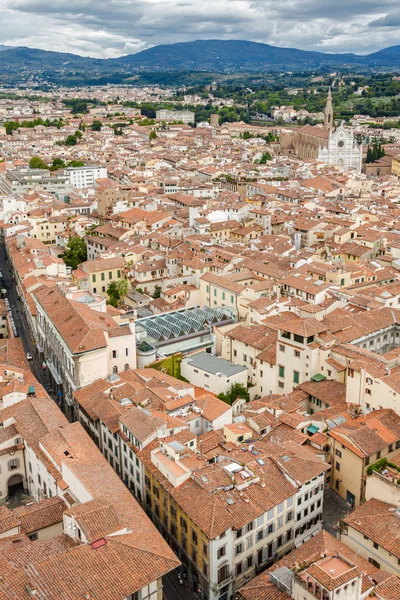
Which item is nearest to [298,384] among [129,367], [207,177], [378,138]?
[129,367]

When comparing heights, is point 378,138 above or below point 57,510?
above

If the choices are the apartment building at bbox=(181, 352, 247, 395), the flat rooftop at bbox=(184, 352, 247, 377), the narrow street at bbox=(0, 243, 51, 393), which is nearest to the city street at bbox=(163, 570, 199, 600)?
the apartment building at bbox=(181, 352, 247, 395)

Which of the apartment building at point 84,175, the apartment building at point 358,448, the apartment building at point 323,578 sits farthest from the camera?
the apartment building at point 84,175

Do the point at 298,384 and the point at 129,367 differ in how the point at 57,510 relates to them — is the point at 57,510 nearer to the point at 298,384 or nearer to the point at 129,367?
the point at 129,367

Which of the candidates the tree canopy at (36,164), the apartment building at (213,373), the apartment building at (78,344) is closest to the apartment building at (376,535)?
the apartment building at (213,373)

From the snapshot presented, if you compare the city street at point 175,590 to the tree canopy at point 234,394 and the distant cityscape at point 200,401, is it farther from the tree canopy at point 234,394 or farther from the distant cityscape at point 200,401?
the tree canopy at point 234,394
